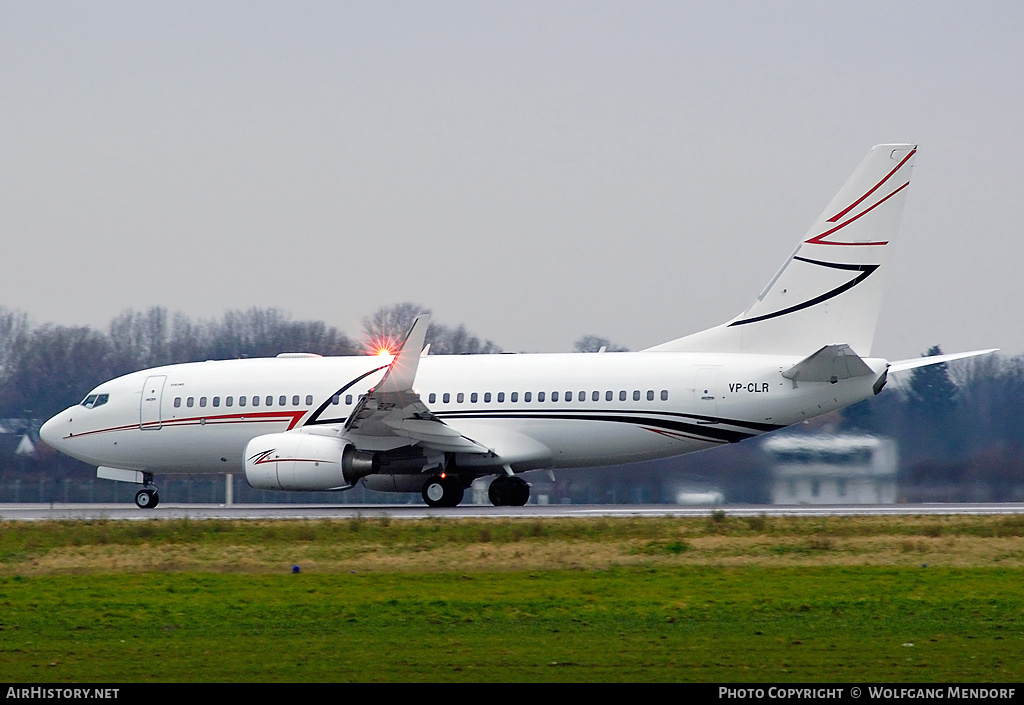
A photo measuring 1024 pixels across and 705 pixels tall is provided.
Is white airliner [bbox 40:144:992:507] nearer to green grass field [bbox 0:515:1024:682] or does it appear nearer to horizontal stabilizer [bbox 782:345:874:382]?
horizontal stabilizer [bbox 782:345:874:382]

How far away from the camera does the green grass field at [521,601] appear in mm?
10242

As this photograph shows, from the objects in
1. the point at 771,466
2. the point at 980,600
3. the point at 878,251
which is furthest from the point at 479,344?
the point at 980,600

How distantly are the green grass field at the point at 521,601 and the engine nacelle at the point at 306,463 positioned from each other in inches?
200

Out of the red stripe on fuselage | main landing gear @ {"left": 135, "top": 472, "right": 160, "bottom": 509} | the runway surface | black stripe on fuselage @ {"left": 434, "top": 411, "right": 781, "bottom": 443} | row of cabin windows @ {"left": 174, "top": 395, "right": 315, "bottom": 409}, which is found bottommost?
the runway surface

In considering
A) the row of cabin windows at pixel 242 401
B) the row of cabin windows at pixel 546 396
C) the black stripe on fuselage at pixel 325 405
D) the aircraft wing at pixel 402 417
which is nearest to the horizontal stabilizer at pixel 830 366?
the row of cabin windows at pixel 546 396

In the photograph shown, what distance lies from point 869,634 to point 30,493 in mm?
32703

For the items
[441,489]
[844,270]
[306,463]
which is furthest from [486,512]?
[844,270]

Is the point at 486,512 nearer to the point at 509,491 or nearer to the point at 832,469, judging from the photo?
the point at 509,491

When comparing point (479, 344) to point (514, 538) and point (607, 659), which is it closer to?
point (514, 538)

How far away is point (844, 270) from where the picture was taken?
2833cm

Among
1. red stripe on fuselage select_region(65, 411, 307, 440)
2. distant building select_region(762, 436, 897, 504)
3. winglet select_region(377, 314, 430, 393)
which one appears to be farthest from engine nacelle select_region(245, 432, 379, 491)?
distant building select_region(762, 436, 897, 504)

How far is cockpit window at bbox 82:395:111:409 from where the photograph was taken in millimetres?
33688

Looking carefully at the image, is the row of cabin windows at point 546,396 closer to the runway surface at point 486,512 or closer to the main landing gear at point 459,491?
the main landing gear at point 459,491

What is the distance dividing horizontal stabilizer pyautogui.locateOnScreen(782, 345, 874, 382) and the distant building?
156 inches
